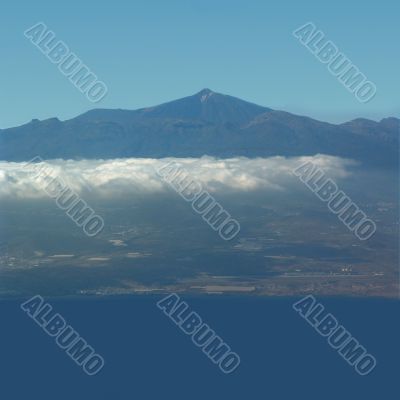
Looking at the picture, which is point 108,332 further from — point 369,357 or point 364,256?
point 364,256

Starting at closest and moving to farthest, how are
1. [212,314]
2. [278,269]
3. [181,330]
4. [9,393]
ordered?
[9,393]
[181,330]
[212,314]
[278,269]

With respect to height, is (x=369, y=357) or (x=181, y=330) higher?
(x=369, y=357)

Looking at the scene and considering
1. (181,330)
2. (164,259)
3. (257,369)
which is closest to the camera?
(257,369)

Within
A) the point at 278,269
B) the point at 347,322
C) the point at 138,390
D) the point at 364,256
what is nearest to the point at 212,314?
the point at 347,322

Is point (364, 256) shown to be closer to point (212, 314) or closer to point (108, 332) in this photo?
point (212, 314)

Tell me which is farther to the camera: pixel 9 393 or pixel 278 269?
pixel 278 269

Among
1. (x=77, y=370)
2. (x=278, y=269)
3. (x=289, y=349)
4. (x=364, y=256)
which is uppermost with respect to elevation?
(x=364, y=256)
